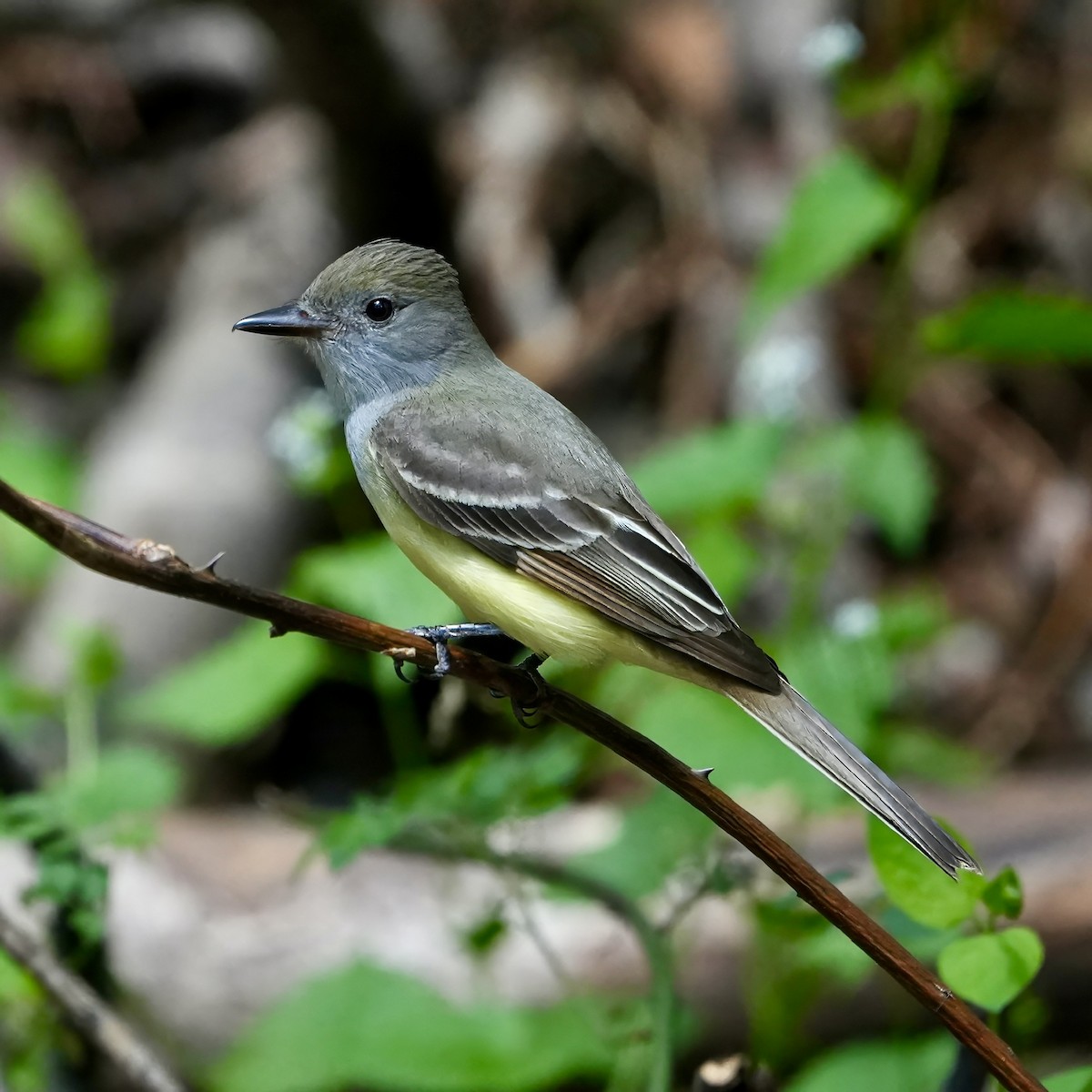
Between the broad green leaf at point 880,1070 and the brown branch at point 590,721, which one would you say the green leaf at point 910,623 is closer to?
the broad green leaf at point 880,1070

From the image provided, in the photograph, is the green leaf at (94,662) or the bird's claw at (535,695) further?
the green leaf at (94,662)

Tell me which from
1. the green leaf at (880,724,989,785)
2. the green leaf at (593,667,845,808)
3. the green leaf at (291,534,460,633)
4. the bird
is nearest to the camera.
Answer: the bird

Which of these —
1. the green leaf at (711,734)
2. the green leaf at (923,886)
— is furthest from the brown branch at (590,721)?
the green leaf at (711,734)

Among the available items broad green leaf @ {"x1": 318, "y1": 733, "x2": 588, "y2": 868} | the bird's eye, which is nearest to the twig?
broad green leaf @ {"x1": 318, "y1": 733, "x2": 588, "y2": 868}

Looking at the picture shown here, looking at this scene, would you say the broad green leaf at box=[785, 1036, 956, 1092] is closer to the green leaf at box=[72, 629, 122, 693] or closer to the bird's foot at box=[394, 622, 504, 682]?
the bird's foot at box=[394, 622, 504, 682]

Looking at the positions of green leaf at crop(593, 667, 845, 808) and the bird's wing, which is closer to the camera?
the bird's wing

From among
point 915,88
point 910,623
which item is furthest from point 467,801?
point 915,88

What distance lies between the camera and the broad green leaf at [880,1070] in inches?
116

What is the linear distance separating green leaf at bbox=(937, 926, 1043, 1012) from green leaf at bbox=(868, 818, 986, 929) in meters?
0.04

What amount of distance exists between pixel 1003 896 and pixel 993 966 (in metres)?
0.09

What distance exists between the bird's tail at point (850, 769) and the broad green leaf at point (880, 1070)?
929 millimetres

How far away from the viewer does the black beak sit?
2691 mm

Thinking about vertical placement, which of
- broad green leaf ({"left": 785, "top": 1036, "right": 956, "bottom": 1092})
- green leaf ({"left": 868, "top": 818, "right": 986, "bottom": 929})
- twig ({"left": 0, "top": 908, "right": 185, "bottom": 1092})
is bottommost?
broad green leaf ({"left": 785, "top": 1036, "right": 956, "bottom": 1092})

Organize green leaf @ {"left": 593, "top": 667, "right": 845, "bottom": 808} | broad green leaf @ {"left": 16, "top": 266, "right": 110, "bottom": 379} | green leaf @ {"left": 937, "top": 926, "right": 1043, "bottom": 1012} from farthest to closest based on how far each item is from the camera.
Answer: broad green leaf @ {"left": 16, "top": 266, "right": 110, "bottom": 379}
green leaf @ {"left": 593, "top": 667, "right": 845, "bottom": 808}
green leaf @ {"left": 937, "top": 926, "right": 1043, "bottom": 1012}
